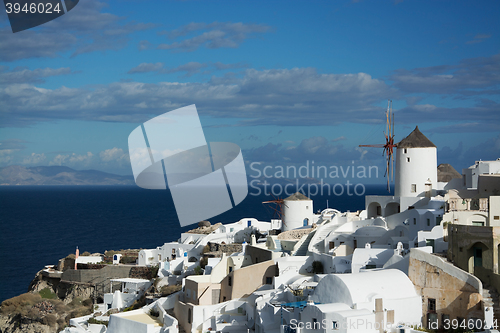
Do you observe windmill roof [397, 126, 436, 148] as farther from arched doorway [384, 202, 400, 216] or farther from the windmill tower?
arched doorway [384, 202, 400, 216]

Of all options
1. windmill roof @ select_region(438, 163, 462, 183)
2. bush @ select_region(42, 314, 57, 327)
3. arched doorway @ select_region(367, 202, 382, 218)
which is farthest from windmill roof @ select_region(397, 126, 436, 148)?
bush @ select_region(42, 314, 57, 327)

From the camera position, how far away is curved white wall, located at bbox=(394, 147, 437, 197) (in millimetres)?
34656

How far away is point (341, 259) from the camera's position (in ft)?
88.1

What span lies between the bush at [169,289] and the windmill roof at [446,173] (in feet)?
64.8

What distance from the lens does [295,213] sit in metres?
41.1

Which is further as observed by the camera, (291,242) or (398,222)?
(291,242)

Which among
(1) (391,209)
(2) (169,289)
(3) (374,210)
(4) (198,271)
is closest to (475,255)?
(1) (391,209)

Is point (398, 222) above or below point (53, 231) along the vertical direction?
above

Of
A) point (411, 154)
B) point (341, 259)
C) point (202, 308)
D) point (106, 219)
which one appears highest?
point (411, 154)

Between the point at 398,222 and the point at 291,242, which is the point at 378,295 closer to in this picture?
the point at 398,222

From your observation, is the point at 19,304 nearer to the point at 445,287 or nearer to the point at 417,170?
the point at 417,170

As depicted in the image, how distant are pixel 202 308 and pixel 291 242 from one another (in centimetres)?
958

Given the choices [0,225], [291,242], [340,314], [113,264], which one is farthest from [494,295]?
[0,225]

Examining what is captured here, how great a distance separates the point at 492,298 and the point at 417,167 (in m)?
15.8
